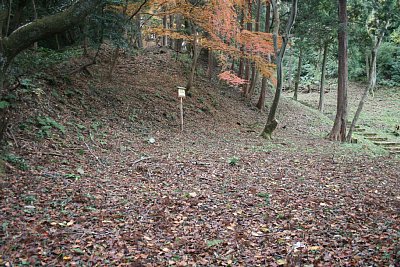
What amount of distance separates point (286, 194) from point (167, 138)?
5.94m

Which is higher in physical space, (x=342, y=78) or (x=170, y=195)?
(x=342, y=78)

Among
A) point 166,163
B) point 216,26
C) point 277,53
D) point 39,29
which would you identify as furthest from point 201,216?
point 216,26

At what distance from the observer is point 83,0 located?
509 centimetres

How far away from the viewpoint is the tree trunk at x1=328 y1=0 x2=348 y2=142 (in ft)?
43.0

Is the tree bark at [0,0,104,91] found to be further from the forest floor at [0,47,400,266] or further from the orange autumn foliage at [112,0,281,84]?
the orange autumn foliage at [112,0,281,84]

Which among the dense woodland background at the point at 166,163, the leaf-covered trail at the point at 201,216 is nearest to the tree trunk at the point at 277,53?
the dense woodland background at the point at 166,163

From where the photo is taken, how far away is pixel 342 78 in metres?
13.9

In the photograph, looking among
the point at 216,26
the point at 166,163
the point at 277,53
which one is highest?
the point at 216,26

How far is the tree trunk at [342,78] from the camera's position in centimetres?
1312

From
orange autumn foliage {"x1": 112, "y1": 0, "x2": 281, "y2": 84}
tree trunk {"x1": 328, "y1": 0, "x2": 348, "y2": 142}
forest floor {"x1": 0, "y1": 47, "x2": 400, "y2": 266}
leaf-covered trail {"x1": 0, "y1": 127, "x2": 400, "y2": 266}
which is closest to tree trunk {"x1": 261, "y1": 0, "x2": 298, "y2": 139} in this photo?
forest floor {"x1": 0, "y1": 47, "x2": 400, "y2": 266}

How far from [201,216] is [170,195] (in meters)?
1.03

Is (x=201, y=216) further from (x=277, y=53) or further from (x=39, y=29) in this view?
(x=277, y=53)

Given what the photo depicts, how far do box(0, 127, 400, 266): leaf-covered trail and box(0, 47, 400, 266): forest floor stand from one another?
0.07 feet

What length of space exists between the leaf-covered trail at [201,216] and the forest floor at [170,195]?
21mm
